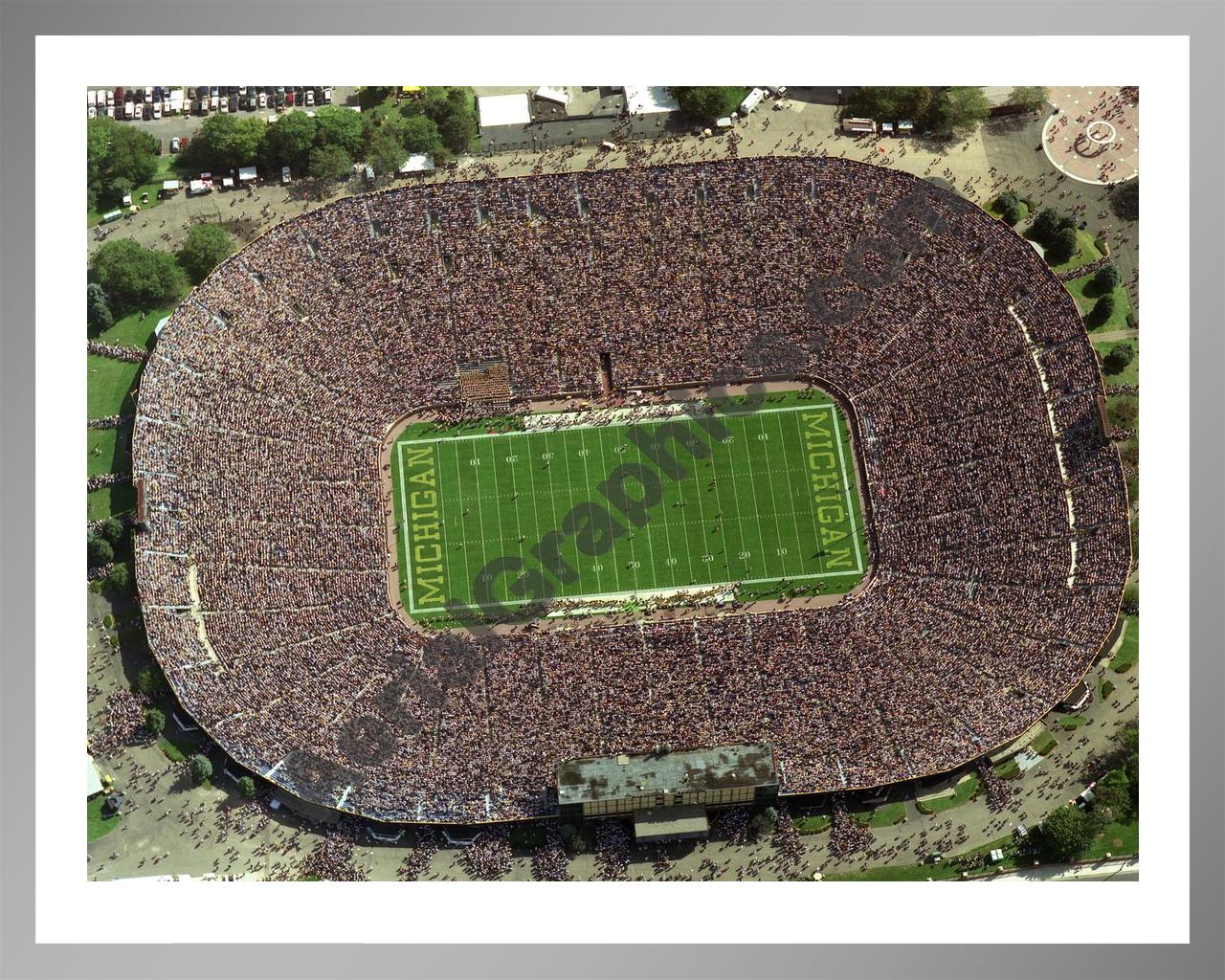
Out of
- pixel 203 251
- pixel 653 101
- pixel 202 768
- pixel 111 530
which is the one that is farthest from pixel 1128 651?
pixel 203 251

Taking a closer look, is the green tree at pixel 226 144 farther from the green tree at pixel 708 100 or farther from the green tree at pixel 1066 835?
the green tree at pixel 1066 835

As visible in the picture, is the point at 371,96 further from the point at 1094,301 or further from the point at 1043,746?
the point at 1043,746

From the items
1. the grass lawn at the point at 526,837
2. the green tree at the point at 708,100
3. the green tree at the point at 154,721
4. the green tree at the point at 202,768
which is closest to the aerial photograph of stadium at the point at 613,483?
the grass lawn at the point at 526,837

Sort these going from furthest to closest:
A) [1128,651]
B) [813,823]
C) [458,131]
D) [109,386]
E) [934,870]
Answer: [458,131], [109,386], [1128,651], [813,823], [934,870]

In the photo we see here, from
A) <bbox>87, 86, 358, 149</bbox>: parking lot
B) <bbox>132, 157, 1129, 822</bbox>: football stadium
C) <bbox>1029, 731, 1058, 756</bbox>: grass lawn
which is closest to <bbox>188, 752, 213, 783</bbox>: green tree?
<bbox>132, 157, 1129, 822</bbox>: football stadium

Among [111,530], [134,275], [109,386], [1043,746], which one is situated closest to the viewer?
[1043,746]

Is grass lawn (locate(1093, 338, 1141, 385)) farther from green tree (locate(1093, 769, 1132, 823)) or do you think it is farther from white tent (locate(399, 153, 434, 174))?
white tent (locate(399, 153, 434, 174))

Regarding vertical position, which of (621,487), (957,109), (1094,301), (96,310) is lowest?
(621,487)
